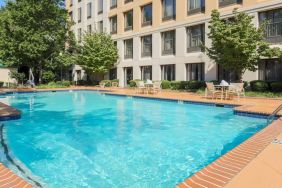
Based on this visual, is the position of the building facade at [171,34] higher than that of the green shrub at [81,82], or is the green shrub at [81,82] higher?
the building facade at [171,34]

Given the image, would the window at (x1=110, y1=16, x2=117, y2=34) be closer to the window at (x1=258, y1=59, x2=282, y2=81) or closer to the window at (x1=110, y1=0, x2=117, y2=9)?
the window at (x1=110, y1=0, x2=117, y2=9)

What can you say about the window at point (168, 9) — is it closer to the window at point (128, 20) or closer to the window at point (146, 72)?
the window at point (146, 72)

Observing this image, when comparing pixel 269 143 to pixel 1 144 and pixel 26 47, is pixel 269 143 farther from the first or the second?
pixel 26 47

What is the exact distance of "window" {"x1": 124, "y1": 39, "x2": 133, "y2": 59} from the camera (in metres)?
32.1

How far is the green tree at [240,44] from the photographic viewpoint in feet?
A: 55.0

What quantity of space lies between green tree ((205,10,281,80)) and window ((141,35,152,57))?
11.8 m

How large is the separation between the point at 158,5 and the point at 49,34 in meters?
14.0

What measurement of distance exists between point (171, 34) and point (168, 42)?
847 mm

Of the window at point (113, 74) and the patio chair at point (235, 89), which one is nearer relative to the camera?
the patio chair at point (235, 89)

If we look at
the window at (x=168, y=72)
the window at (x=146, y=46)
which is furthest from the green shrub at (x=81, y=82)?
the window at (x=168, y=72)

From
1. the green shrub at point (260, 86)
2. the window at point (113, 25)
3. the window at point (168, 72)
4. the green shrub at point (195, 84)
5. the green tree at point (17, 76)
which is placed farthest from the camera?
the window at point (113, 25)

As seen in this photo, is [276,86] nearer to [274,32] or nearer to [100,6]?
[274,32]

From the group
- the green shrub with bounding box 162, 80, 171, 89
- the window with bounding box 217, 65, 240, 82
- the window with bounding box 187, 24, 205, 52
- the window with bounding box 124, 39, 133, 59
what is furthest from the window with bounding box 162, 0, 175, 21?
the window with bounding box 217, 65, 240, 82

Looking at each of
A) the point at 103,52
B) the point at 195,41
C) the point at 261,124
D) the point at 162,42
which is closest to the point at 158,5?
the point at 162,42
